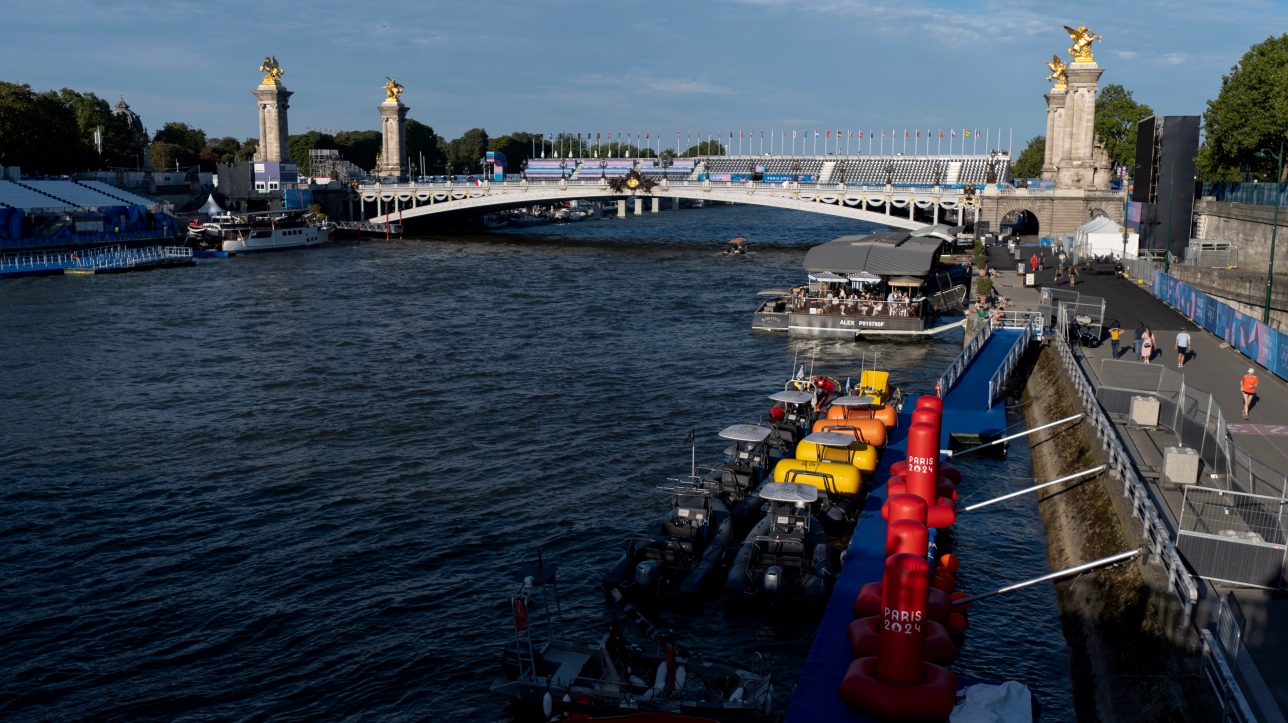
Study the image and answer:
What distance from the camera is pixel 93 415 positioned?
128 ft

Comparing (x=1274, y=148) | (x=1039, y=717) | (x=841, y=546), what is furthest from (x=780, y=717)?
(x=1274, y=148)

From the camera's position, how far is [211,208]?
116438 mm

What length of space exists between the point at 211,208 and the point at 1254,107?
318ft

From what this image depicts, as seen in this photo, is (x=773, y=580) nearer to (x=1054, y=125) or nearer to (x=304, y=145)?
(x=1054, y=125)

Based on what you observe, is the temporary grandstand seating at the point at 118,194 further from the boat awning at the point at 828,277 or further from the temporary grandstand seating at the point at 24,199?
the boat awning at the point at 828,277

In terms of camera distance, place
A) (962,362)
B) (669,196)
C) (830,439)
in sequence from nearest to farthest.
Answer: (830,439)
(962,362)
(669,196)

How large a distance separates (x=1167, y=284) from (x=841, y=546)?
30491 millimetres

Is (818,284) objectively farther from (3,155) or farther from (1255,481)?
(3,155)

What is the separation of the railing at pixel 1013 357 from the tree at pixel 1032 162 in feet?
380

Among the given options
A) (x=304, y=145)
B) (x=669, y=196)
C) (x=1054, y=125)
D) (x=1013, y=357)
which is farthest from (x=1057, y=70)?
(x=304, y=145)

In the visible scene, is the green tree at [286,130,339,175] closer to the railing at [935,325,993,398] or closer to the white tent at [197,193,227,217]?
the white tent at [197,193,227,217]

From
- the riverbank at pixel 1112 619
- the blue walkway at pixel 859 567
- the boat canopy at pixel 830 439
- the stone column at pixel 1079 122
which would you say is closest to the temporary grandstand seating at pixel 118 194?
the stone column at pixel 1079 122

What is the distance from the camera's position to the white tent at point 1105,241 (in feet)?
210

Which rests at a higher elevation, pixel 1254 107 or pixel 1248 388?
pixel 1254 107
